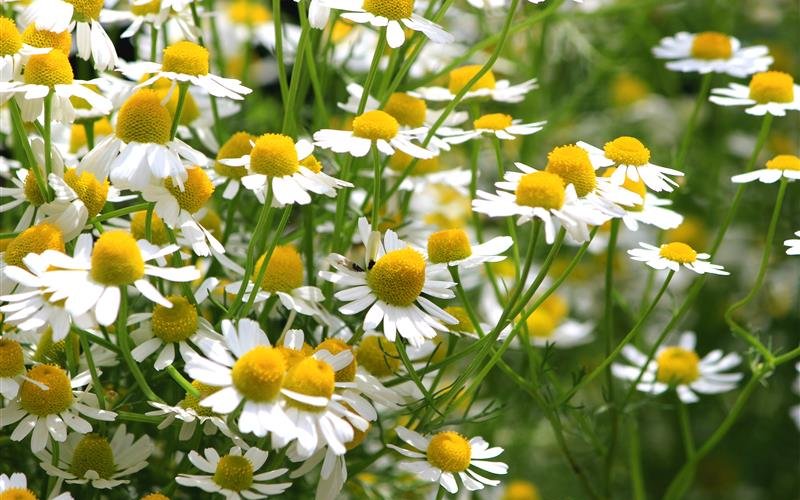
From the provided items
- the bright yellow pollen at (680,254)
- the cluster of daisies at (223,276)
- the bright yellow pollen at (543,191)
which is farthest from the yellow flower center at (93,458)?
the bright yellow pollen at (680,254)

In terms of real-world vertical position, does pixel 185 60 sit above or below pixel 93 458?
above

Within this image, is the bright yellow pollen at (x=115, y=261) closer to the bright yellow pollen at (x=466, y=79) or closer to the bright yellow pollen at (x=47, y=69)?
the bright yellow pollen at (x=47, y=69)

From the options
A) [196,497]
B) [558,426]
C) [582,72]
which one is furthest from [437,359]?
[582,72]

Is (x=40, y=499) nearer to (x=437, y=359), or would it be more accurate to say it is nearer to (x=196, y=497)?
(x=196, y=497)

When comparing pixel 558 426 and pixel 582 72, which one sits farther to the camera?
pixel 582 72

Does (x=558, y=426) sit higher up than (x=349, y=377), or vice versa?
(x=349, y=377)

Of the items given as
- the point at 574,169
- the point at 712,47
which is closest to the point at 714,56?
the point at 712,47

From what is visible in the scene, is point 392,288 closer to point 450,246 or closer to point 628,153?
point 450,246
